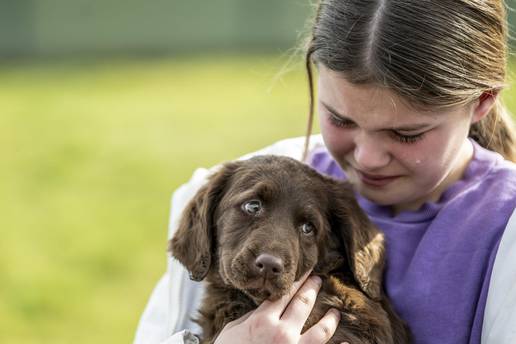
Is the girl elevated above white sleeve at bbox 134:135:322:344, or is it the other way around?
the girl

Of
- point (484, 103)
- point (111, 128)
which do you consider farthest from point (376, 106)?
point (111, 128)

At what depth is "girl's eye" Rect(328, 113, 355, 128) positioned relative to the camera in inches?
139

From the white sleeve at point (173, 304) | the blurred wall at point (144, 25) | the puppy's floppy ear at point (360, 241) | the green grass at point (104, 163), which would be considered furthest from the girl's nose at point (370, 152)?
the blurred wall at point (144, 25)

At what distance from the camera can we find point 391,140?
135 inches

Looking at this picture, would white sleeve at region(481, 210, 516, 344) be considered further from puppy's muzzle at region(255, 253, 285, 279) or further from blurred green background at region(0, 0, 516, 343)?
blurred green background at region(0, 0, 516, 343)

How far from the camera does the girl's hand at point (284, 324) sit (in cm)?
325

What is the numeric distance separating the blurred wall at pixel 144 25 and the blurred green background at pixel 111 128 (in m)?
0.03

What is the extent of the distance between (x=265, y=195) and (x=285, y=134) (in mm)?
8547

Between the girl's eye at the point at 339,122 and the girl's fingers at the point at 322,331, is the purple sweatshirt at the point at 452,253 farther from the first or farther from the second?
the girl's eye at the point at 339,122

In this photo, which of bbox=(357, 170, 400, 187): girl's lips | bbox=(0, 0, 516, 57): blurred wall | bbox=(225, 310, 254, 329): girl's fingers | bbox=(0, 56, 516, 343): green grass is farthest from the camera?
bbox=(0, 0, 516, 57): blurred wall

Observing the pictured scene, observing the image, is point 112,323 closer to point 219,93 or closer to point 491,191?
point 491,191

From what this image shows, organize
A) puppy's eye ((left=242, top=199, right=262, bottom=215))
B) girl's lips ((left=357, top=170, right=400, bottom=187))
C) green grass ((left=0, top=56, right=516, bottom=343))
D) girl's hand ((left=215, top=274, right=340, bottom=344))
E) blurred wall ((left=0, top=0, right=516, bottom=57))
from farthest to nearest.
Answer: blurred wall ((left=0, top=0, right=516, bottom=57)) → green grass ((left=0, top=56, right=516, bottom=343)) → girl's lips ((left=357, top=170, right=400, bottom=187)) → puppy's eye ((left=242, top=199, right=262, bottom=215)) → girl's hand ((left=215, top=274, right=340, bottom=344))

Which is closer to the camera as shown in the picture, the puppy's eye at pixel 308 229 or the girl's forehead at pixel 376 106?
the girl's forehead at pixel 376 106

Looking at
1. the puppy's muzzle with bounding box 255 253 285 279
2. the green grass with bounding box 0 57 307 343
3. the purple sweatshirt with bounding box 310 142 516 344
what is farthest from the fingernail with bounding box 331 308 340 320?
the green grass with bounding box 0 57 307 343
